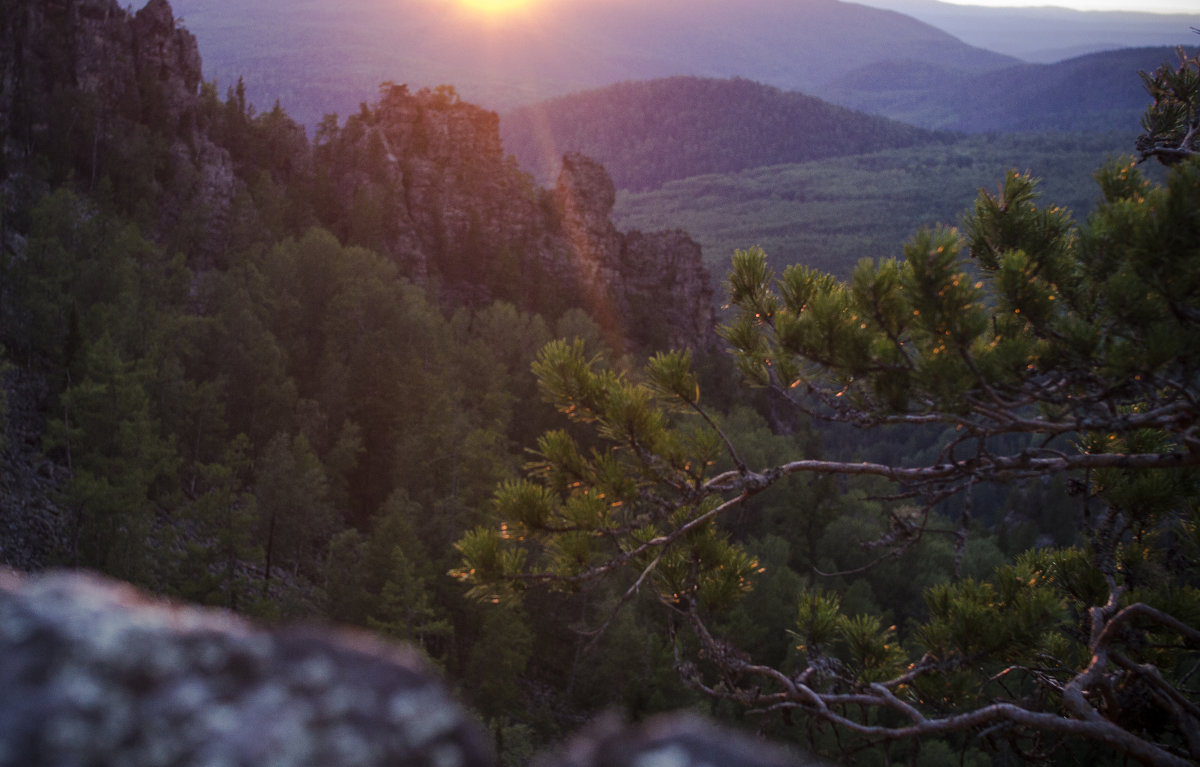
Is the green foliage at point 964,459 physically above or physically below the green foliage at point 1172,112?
below

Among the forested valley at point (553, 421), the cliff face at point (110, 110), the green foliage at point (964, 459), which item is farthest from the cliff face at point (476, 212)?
the green foliage at point (964, 459)

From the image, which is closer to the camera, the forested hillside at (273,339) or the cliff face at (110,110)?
Answer: the forested hillside at (273,339)

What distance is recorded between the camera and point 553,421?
41.1 metres

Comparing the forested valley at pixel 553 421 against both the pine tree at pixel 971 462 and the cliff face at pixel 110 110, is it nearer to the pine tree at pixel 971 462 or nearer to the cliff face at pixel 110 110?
the pine tree at pixel 971 462

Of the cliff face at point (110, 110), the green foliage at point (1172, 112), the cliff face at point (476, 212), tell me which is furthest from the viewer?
the cliff face at point (476, 212)

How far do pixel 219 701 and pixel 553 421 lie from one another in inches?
1576

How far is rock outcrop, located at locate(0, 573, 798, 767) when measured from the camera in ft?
3.50

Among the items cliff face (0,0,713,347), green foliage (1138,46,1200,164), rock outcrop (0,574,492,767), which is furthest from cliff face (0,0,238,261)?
rock outcrop (0,574,492,767)

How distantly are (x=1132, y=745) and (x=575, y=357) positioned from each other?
3.08 metres

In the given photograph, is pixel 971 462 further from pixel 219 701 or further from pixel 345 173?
pixel 345 173

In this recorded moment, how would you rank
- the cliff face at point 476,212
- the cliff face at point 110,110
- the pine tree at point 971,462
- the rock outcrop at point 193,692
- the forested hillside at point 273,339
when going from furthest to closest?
1. the cliff face at point 476,212
2. the cliff face at point 110,110
3. the forested hillside at point 273,339
4. the pine tree at point 971,462
5. the rock outcrop at point 193,692

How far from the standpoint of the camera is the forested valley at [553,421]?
394 cm

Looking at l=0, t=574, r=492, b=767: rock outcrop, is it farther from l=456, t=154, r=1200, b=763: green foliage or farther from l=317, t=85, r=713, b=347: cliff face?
l=317, t=85, r=713, b=347: cliff face

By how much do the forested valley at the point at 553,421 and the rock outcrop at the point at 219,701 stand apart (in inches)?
108
